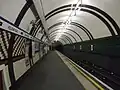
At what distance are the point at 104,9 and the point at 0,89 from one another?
1114 centimetres

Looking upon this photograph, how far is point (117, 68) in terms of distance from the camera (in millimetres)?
9273

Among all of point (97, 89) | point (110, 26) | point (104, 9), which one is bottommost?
point (97, 89)

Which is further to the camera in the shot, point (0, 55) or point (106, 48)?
point (106, 48)

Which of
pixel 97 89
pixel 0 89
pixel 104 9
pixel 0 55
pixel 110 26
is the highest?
pixel 104 9

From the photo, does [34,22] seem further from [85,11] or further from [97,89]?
[97,89]

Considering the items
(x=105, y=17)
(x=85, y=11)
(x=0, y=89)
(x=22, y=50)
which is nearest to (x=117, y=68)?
(x=22, y=50)

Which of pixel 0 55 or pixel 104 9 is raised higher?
pixel 104 9

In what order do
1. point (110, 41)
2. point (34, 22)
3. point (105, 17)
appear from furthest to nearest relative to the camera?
point (105, 17) < point (34, 22) < point (110, 41)

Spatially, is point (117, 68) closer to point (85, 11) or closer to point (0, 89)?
point (0, 89)

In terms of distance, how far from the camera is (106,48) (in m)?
10.8

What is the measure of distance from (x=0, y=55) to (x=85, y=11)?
10874 millimetres

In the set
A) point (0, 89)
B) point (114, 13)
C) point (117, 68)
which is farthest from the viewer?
point (114, 13)

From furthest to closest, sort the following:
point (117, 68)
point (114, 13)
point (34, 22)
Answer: point (114, 13) < point (34, 22) < point (117, 68)

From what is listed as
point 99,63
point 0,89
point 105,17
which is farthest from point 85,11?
point 0,89
